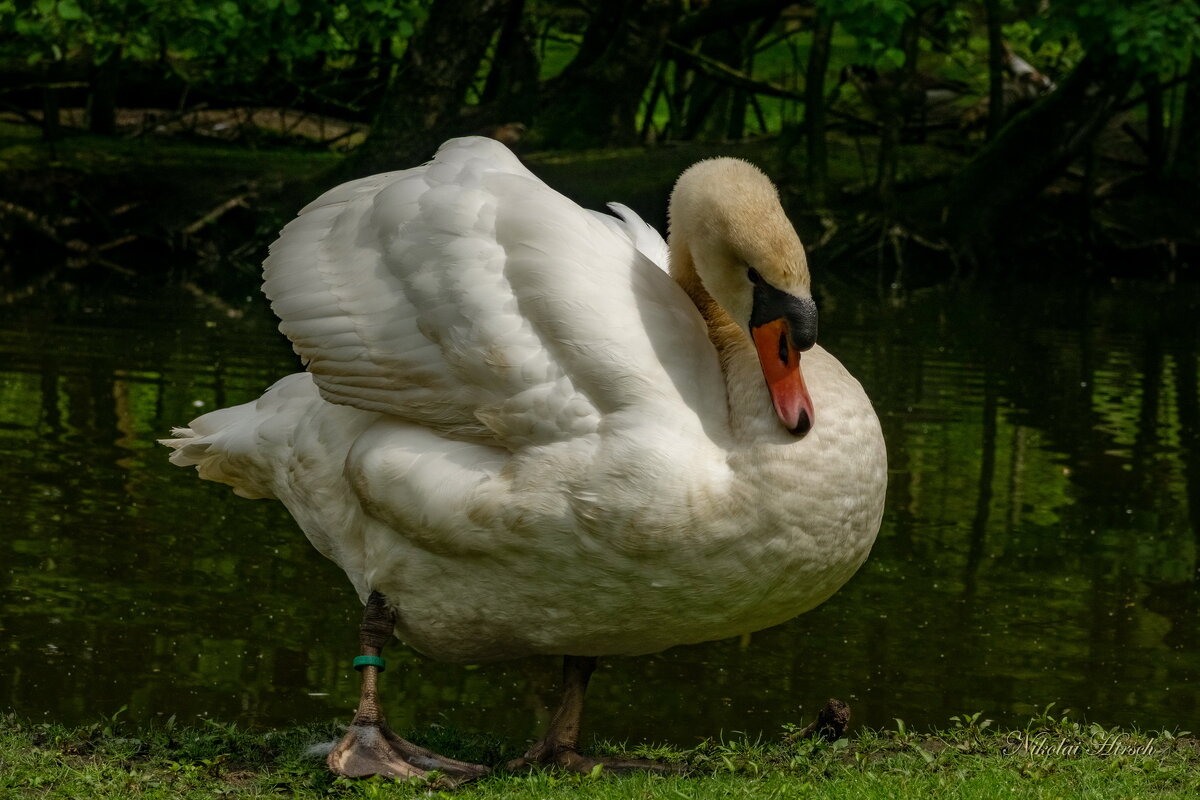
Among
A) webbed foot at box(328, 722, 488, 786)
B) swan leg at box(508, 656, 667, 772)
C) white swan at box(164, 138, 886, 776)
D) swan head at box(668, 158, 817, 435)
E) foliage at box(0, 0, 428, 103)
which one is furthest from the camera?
foliage at box(0, 0, 428, 103)

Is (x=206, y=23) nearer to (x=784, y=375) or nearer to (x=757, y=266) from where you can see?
(x=757, y=266)

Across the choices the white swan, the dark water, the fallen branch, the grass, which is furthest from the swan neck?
the fallen branch

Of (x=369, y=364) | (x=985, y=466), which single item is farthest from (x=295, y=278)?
(x=985, y=466)

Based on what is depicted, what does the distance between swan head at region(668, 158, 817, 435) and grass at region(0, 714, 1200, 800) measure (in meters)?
1.07

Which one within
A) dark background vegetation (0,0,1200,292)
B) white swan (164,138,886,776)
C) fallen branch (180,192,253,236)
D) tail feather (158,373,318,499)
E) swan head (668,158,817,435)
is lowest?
fallen branch (180,192,253,236)

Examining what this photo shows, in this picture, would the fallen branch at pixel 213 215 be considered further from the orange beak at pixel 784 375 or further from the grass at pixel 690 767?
the orange beak at pixel 784 375

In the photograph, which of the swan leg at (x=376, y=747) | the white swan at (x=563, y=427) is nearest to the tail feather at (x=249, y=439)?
the white swan at (x=563, y=427)

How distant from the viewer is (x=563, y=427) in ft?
14.8

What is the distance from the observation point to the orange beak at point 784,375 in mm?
4375

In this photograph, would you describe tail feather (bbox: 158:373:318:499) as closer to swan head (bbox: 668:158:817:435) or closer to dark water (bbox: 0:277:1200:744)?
dark water (bbox: 0:277:1200:744)

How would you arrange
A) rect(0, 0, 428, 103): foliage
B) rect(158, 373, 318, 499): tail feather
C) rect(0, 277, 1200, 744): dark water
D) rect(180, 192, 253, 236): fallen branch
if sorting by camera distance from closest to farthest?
1. rect(158, 373, 318, 499): tail feather
2. rect(0, 277, 1200, 744): dark water
3. rect(0, 0, 428, 103): foliage
4. rect(180, 192, 253, 236): fallen branch

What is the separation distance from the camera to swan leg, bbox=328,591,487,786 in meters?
4.81

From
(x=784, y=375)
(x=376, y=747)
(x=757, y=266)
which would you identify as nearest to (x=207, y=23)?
(x=376, y=747)

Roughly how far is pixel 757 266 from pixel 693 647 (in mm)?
2825
